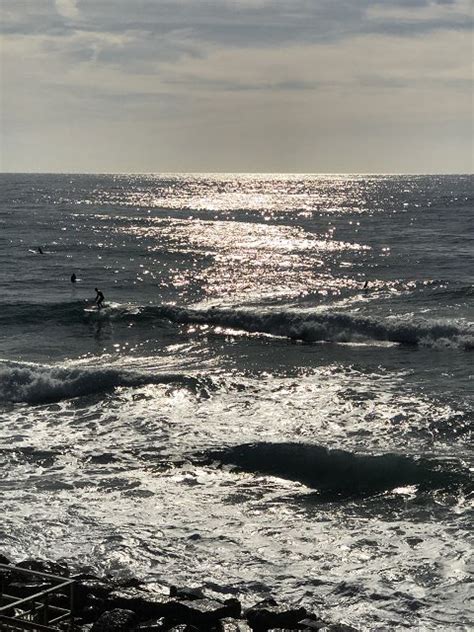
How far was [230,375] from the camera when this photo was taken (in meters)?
28.8

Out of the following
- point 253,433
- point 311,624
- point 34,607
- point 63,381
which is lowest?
point 311,624

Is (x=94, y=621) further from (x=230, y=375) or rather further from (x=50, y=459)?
(x=230, y=375)

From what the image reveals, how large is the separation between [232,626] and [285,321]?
27564 millimetres

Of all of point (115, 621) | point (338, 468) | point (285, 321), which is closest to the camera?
point (115, 621)

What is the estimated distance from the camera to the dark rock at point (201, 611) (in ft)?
38.9

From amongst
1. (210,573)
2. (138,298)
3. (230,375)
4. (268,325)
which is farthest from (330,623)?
(138,298)

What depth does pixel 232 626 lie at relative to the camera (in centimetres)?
1165

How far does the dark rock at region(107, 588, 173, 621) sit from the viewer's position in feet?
39.7

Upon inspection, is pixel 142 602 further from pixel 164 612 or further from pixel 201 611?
pixel 201 611

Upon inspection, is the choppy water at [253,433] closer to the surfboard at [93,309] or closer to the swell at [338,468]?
the swell at [338,468]

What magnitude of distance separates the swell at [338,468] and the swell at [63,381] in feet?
22.4

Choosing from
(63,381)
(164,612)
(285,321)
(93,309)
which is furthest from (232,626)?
(93,309)

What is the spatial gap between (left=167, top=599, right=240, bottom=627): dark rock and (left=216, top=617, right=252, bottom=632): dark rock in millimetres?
130

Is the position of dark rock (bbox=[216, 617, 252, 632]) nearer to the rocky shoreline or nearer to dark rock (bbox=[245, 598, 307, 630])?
the rocky shoreline
